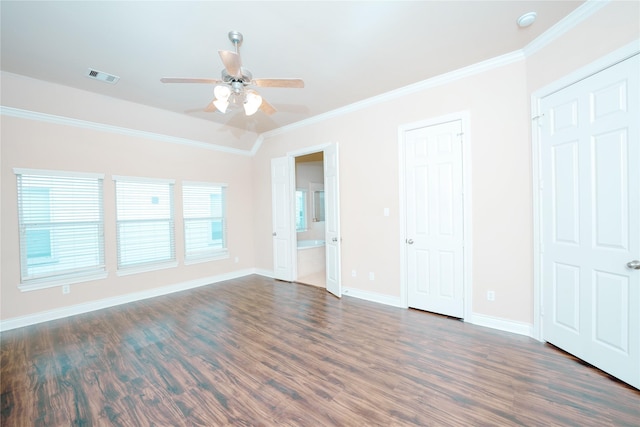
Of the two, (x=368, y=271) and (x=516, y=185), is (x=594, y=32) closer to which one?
(x=516, y=185)

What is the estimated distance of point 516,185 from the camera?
9.29 ft

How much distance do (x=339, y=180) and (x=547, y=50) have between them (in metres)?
2.77

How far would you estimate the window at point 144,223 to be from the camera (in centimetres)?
420

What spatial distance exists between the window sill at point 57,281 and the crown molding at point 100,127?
7.04 feet

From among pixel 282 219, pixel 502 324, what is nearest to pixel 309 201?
pixel 282 219

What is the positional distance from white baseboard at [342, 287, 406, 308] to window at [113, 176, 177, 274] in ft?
10.4

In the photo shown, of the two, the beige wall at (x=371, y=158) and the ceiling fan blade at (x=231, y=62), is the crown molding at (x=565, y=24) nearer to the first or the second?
the beige wall at (x=371, y=158)

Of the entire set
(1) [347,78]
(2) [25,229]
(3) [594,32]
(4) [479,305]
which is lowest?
(4) [479,305]

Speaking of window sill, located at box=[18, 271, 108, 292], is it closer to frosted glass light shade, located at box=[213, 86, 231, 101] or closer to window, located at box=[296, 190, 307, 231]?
frosted glass light shade, located at box=[213, 86, 231, 101]

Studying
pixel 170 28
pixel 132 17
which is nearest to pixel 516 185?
pixel 170 28

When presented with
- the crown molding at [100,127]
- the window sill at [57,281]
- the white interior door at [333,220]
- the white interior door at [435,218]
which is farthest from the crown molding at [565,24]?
the window sill at [57,281]

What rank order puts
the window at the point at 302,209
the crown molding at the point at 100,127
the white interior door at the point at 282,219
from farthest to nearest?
the window at the point at 302,209 < the white interior door at the point at 282,219 < the crown molding at the point at 100,127

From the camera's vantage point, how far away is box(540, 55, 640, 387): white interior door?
77.2 inches

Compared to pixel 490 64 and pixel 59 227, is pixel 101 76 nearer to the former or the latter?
pixel 59 227
